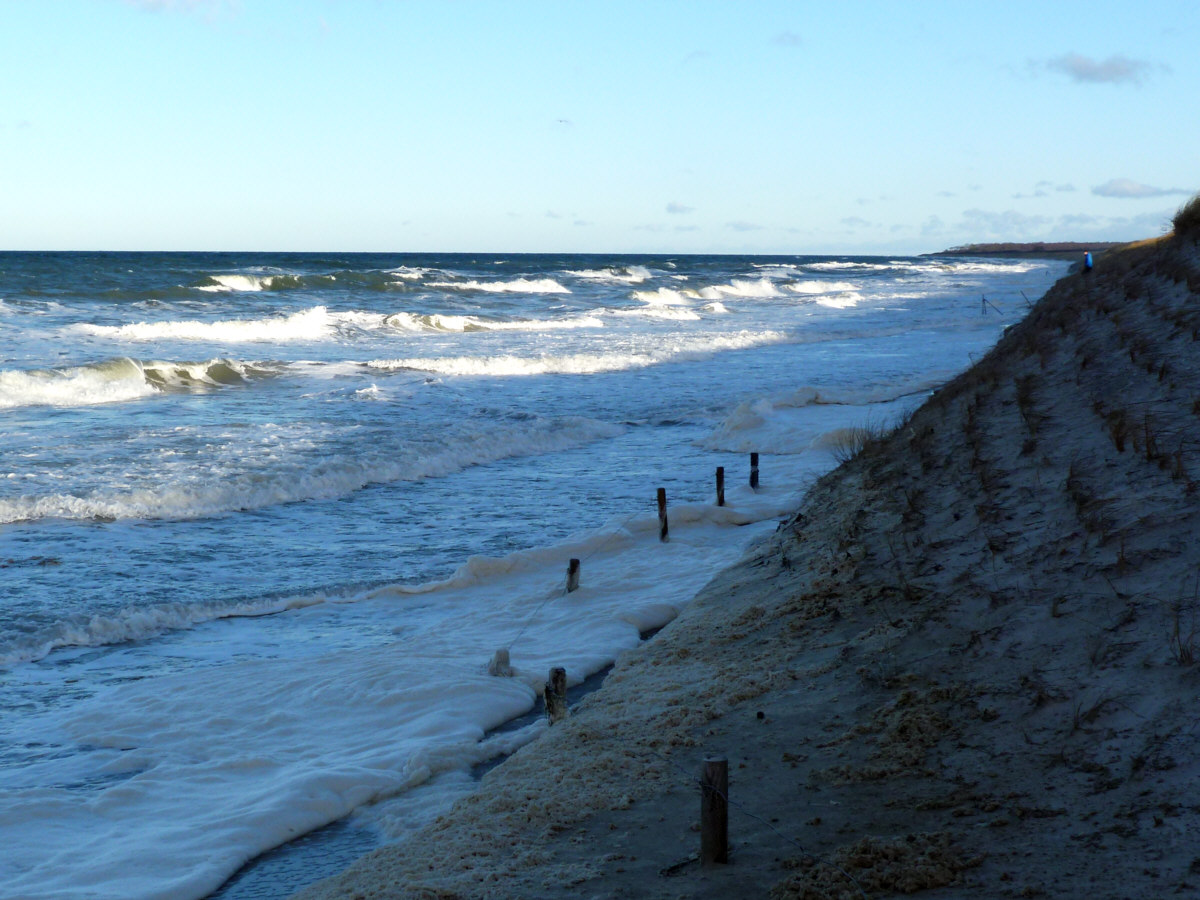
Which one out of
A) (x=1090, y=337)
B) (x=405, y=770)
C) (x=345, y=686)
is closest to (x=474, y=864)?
(x=405, y=770)

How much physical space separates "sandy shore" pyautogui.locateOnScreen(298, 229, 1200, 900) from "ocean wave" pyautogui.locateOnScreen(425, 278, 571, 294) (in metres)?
53.0

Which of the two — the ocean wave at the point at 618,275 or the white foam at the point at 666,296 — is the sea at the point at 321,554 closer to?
the white foam at the point at 666,296

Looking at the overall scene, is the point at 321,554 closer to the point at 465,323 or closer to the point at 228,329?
the point at 228,329

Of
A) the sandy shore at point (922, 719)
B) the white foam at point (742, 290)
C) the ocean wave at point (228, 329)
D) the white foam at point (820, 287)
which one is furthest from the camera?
the white foam at point (820, 287)

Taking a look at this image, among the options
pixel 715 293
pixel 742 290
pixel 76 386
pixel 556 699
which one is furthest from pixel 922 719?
pixel 742 290

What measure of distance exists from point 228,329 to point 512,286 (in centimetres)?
2994

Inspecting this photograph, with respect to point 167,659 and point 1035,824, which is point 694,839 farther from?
point 167,659

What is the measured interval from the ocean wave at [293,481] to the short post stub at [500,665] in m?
7.11

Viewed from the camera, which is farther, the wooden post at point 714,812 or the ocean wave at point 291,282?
the ocean wave at point 291,282

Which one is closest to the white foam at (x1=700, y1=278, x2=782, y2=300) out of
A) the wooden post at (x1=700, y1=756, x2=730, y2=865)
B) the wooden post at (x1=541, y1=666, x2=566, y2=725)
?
the wooden post at (x1=541, y1=666, x2=566, y2=725)

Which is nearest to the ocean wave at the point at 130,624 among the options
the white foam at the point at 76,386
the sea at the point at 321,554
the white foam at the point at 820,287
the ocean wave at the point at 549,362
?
the sea at the point at 321,554

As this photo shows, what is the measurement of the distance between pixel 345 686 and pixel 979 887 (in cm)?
527

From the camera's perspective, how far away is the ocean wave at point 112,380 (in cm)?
2230

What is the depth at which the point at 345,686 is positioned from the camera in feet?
25.8
